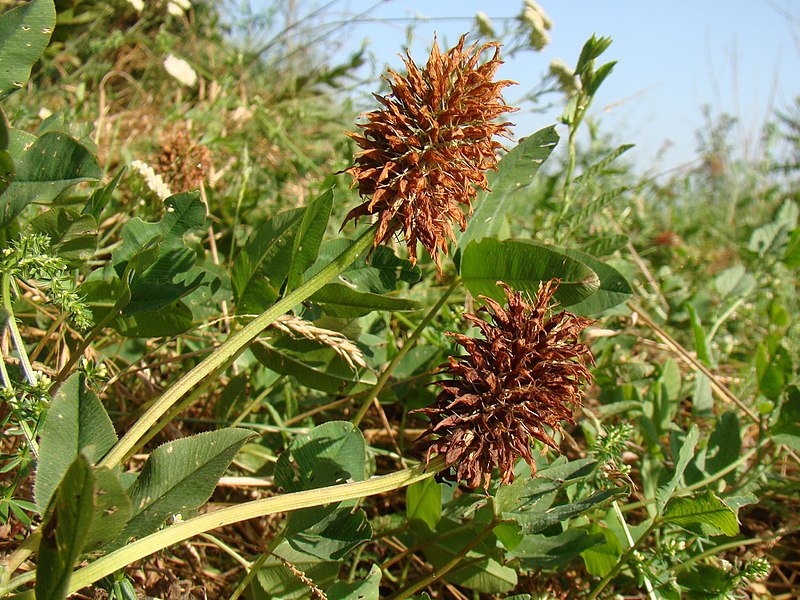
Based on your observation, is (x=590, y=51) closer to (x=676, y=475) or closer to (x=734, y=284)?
(x=676, y=475)

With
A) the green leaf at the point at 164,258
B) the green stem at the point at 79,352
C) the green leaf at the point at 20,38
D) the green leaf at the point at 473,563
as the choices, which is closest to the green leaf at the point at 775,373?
the green leaf at the point at 473,563

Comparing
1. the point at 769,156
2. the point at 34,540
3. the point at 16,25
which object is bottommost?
the point at 34,540

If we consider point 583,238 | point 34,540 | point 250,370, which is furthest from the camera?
point 583,238

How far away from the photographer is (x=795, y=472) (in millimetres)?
2365

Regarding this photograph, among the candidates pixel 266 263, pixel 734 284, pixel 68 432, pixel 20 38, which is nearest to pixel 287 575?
pixel 68 432

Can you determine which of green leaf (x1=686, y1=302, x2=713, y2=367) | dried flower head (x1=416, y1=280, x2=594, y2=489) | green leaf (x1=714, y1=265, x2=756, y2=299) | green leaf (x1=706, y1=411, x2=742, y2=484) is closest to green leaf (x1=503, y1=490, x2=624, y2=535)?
dried flower head (x1=416, y1=280, x2=594, y2=489)

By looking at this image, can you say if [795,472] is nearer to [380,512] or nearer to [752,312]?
[752,312]

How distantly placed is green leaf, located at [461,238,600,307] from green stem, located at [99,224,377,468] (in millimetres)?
298

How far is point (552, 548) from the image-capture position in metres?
1.51

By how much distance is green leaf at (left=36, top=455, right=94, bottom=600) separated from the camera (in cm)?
82

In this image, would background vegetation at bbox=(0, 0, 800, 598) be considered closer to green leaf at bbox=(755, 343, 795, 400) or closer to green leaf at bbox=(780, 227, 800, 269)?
green leaf at bbox=(755, 343, 795, 400)

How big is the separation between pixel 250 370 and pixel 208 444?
712 millimetres

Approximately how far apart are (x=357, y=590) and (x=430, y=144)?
0.80 m

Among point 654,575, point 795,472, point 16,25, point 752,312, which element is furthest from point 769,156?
point 16,25
